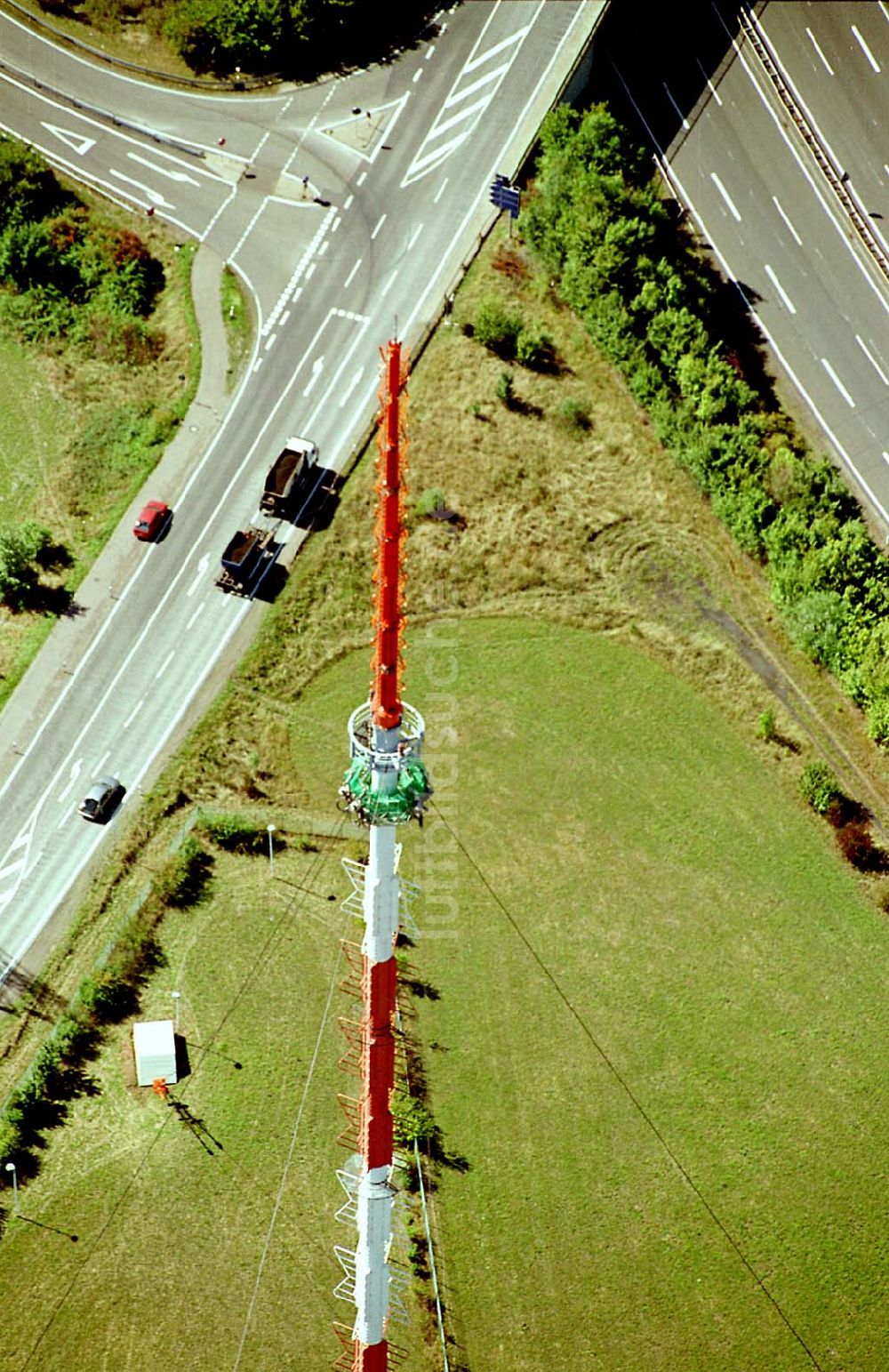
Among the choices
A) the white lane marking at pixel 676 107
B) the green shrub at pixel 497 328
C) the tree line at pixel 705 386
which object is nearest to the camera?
the tree line at pixel 705 386

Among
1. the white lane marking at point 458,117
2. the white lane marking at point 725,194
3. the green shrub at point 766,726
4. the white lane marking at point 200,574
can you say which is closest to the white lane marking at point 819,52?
the white lane marking at point 725,194

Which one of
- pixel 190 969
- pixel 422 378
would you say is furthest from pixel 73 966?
pixel 422 378

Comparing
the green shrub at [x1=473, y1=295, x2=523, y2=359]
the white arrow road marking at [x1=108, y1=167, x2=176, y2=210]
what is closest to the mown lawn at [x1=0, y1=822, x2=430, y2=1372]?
the green shrub at [x1=473, y1=295, x2=523, y2=359]

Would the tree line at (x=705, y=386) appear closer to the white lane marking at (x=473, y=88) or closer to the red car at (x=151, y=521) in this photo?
the white lane marking at (x=473, y=88)

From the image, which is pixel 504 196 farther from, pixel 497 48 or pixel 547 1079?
pixel 547 1079

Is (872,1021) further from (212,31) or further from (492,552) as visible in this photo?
(212,31)

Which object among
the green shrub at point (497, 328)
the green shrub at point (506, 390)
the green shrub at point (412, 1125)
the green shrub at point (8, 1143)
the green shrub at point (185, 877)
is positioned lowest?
the green shrub at point (8, 1143)

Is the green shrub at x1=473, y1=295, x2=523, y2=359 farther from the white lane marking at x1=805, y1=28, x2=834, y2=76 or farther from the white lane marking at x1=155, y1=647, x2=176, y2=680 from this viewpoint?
the white lane marking at x1=805, y1=28, x2=834, y2=76

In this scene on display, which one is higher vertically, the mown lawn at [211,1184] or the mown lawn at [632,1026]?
the mown lawn at [632,1026]
